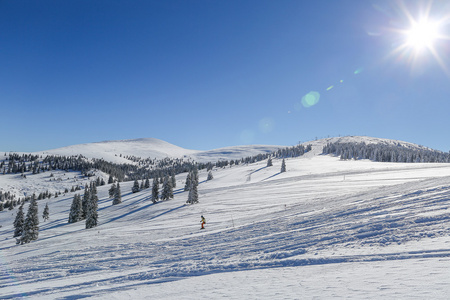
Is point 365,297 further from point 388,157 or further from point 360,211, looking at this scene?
point 388,157

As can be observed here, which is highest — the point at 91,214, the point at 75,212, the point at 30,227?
the point at 91,214

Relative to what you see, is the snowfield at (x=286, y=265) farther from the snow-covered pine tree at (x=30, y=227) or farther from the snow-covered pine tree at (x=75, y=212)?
the snow-covered pine tree at (x=75, y=212)

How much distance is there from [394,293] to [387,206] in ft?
38.8

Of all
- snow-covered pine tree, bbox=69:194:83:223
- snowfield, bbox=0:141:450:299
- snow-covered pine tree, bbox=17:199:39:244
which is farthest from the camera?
snow-covered pine tree, bbox=69:194:83:223

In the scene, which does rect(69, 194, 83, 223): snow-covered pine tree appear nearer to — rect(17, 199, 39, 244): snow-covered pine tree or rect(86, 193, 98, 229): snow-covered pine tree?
rect(17, 199, 39, 244): snow-covered pine tree

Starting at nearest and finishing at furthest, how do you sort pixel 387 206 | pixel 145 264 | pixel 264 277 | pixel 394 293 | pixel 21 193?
pixel 394 293
pixel 264 277
pixel 145 264
pixel 387 206
pixel 21 193

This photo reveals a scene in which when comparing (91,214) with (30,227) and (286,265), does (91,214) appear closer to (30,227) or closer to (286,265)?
(30,227)

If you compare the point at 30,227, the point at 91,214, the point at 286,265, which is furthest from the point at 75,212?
the point at 286,265

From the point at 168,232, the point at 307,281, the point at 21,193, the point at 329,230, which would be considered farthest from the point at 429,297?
the point at 21,193

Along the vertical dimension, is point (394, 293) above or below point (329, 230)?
above

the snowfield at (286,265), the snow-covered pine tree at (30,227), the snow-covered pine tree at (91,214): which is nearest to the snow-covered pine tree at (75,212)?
the snow-covered pine tree at (30,227)

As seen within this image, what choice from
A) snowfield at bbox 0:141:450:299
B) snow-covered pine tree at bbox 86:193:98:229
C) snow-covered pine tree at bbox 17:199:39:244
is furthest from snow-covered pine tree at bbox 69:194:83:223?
snowfield at bbox 0:141:450:299

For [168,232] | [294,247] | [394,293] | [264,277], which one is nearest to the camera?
[394,293]

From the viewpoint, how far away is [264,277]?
7.31 metres
